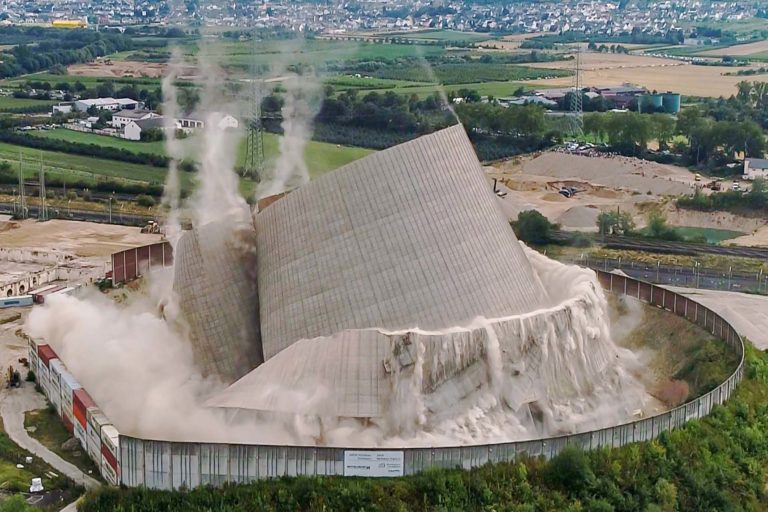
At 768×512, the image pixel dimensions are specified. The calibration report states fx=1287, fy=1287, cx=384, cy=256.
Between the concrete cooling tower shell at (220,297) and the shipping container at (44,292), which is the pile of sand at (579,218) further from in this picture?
the concrete cooling tower shell at (220,297)

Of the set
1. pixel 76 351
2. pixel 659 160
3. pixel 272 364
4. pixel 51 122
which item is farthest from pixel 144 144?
pixel 272 364

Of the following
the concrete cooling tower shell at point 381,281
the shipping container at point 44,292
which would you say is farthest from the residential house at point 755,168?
the concrete cooling tower shell at point 381,281

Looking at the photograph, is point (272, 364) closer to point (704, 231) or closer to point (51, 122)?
point (704, 231)

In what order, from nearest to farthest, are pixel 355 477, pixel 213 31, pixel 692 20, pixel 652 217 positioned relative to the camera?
pixel 355 477 → pixel 213 31 → pixel 652 217 → pixel 692 20

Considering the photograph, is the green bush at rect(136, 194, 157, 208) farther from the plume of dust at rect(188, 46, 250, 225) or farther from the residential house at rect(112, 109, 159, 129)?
the plume of dust at rect(188, 46, 250, 225)

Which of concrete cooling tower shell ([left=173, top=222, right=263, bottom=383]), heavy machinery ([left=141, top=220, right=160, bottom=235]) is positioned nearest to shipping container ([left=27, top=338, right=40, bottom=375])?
concrete cooling tower shell ([left=173, top=222, right=263, bottom=383])

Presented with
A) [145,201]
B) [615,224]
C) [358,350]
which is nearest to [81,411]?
[358,350]
